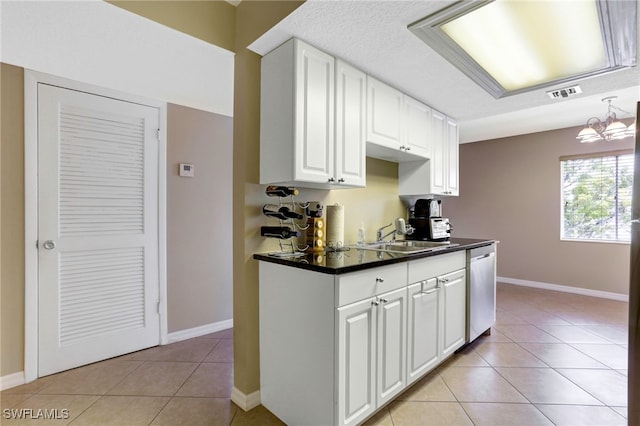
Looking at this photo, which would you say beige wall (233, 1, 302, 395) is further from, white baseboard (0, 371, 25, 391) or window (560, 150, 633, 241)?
window (560, 150, 633, 241)

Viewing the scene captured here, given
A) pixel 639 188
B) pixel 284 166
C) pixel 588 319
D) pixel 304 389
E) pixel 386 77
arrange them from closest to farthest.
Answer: pixel 639 188 → pixel 304 389 → pixel 284 166 → pixel 386 77 → pixel 588 319

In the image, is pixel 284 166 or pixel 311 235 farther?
pixel 311 235

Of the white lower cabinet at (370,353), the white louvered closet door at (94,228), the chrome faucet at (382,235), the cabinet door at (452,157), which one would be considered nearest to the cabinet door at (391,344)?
the white lower cabinet at (370,353)

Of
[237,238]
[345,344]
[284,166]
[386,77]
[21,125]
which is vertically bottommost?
[345,344]

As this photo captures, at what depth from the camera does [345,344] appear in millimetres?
1486

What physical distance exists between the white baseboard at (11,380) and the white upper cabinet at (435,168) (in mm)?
3452

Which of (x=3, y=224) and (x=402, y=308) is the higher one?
(x=3, y=224)

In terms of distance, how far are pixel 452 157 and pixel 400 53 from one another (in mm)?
1648

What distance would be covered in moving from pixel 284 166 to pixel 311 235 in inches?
22.5

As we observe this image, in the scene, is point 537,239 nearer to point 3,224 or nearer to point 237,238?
point 237,238

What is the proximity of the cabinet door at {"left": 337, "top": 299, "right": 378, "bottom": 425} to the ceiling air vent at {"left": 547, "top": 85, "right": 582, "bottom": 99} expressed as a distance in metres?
2.47

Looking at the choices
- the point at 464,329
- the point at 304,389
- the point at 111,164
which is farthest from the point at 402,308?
the point at 111,164

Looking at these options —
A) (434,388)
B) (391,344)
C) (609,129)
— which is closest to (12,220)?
(391,344)

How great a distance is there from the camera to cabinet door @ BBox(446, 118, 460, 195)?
320 cm
